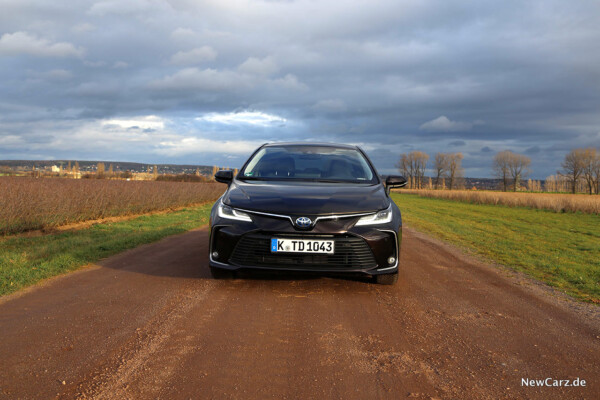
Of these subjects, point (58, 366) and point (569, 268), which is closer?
point (58, 366)

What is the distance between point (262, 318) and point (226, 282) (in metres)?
1.31

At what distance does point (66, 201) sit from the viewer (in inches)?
477

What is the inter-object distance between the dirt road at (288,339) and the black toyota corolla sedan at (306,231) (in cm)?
37

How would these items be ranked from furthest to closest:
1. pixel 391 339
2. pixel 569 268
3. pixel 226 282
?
1. pixel 569 268
2. pixel 226 282
3. pixel 391 339

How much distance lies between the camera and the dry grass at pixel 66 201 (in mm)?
10098

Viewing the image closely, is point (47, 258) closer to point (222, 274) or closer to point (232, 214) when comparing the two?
point (222, 274)

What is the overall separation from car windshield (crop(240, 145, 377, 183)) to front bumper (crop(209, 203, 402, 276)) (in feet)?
4.04

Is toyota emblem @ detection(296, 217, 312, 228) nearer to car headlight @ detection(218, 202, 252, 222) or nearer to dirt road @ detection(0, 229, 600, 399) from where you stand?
car headlight @ detection(218, 202, 252, 222)

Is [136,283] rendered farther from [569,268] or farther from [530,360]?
[569,268]

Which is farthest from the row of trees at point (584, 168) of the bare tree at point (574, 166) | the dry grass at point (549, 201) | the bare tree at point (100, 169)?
the bare tree at point (100, 169)

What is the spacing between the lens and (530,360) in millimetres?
2754

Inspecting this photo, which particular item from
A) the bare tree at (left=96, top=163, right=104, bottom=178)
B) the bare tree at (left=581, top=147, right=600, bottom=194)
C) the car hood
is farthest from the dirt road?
the bare tree at (left=581, top=147, right=600, bottom=194)

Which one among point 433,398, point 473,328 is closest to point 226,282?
point 473,328

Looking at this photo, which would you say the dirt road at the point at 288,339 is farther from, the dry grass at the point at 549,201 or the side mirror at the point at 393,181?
the dry grass at the point at 549,201
